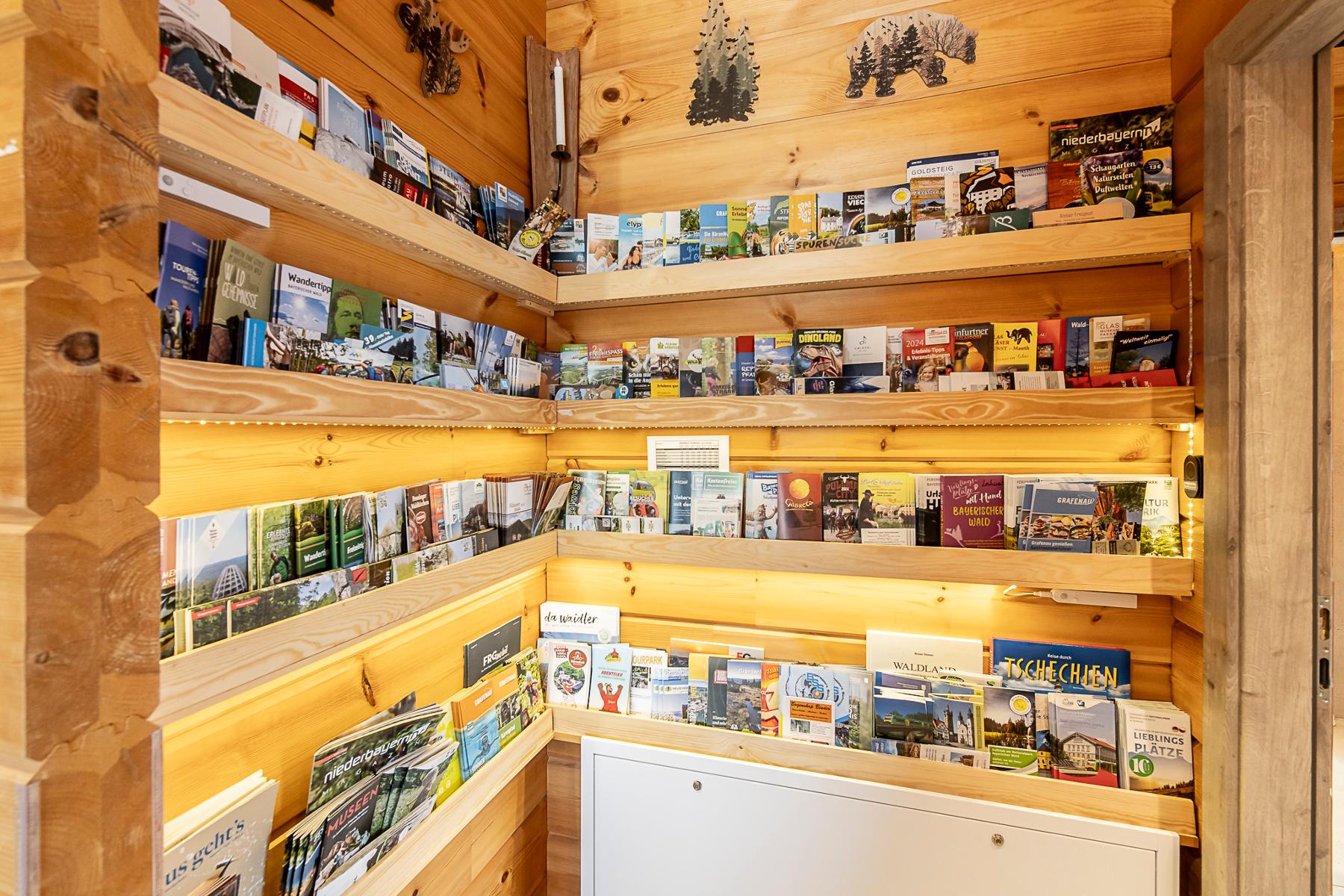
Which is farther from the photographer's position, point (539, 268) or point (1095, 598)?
point (539, 268)

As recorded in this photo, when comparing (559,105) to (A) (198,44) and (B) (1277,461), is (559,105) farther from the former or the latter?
(B) (1277,461)

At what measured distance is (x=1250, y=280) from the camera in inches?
53.5

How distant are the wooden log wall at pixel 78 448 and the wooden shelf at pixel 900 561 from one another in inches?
53.5

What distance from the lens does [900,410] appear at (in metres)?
1.69

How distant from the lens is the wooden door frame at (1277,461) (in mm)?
1336

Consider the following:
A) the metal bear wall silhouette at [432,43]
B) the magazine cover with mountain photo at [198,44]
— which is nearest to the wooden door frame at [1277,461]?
the metal bear wall silhouette at [432,43]

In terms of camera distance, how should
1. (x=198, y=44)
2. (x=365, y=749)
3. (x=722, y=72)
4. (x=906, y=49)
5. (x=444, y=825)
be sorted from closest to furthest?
(x=198, y=44) → (x=365, y=749) → (x=444, y=825) → (x=906, y=49) → (x=722, y=72)

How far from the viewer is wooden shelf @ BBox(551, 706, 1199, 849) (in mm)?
1546

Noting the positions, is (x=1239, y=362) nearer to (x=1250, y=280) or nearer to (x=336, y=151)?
(x=1250, y=280)

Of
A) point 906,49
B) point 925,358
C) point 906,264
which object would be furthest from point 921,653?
point 906,49

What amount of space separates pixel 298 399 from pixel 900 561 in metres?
1.54

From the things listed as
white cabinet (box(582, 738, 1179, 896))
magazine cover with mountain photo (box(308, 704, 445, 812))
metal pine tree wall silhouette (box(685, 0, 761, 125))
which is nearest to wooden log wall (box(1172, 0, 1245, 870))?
white cabinet (box(582, 738, 1179, 896))

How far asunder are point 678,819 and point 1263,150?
2362 mm

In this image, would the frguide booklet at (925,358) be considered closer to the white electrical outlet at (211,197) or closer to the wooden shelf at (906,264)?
the wooden shelf at (906,264)
